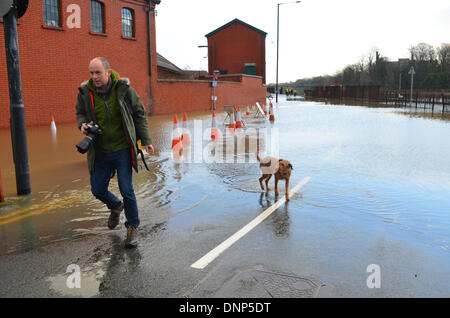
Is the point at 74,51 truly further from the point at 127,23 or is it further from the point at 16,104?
the point at 16,104

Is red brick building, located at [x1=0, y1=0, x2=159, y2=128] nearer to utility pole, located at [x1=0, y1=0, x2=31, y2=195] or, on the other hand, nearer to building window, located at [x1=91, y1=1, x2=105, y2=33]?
building window, located at [x1=91, y1=1, x2=105, y2=33]

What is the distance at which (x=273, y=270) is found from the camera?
3.83m

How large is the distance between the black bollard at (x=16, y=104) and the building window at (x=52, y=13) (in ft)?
45.0

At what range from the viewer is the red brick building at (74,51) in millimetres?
17750

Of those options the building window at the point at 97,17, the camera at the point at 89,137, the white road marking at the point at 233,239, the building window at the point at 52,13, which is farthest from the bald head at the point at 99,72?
the building window at the point at 97,17

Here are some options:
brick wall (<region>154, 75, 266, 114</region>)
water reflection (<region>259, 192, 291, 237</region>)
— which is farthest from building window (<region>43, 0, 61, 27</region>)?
water reflection (<region>259, 192, 291, 237</region>)

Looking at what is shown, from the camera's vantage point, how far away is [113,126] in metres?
4.40

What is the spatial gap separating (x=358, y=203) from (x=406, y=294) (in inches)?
108

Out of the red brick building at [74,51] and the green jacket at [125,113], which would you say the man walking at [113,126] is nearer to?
the green jacket at [125,113]

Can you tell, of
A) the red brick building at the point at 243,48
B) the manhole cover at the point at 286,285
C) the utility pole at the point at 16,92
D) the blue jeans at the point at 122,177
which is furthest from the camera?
the red brick building at the point at 243,48

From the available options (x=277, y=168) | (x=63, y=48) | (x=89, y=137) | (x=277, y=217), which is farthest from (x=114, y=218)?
(x=63, y=48)

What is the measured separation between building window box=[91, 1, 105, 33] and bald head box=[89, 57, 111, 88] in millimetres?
18373

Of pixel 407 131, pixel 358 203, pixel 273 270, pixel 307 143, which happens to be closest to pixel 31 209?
pixel 273 270

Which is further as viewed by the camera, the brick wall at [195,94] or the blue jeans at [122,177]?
the brick wall at [195,94]
